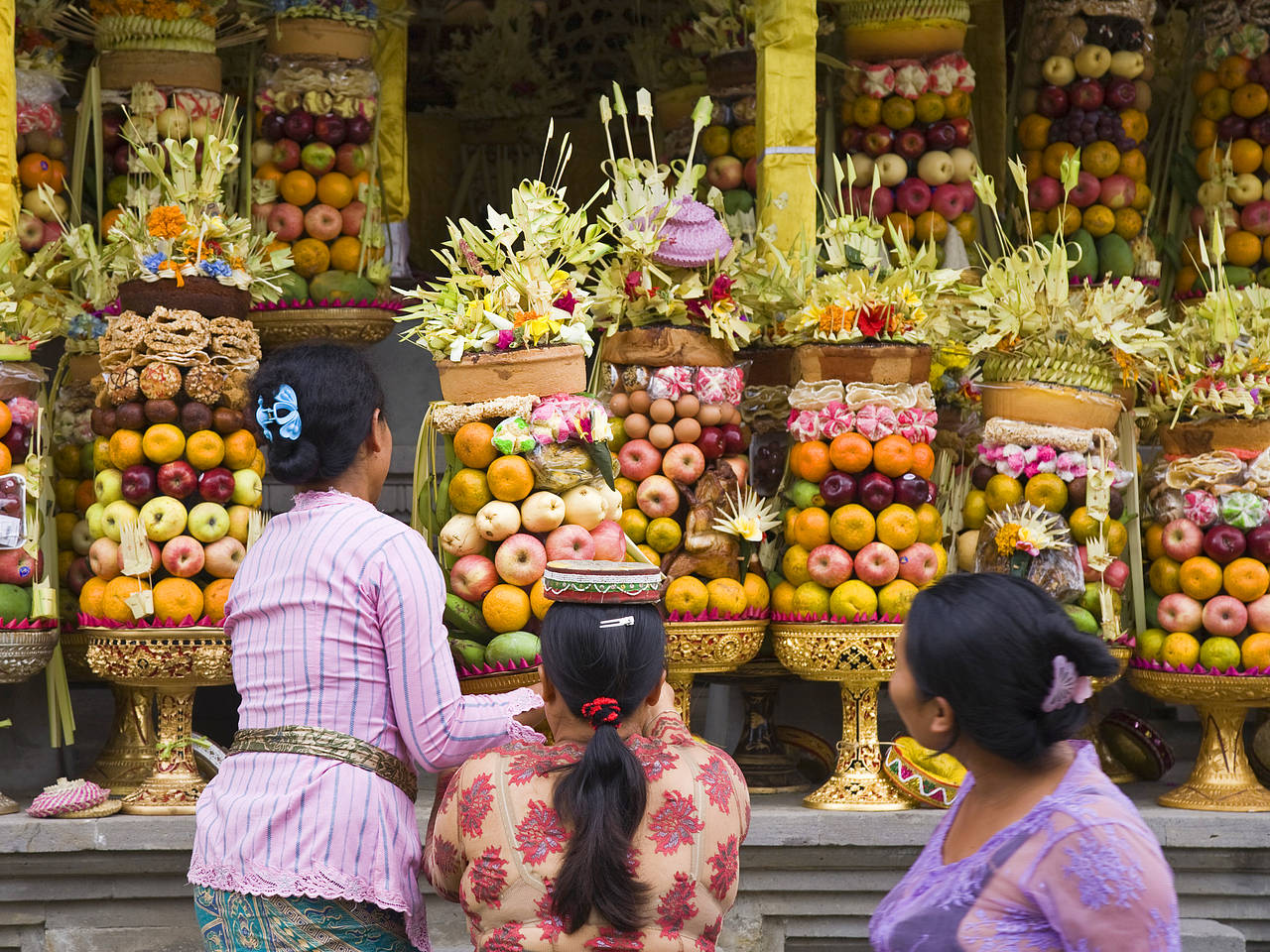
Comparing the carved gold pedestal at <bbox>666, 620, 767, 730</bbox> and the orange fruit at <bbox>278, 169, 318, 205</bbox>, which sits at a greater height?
the orange fruit at <bbox>278, 169, 318, 205</bbox>

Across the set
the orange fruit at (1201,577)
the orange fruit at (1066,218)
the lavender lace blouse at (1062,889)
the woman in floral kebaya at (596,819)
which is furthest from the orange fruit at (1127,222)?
the lavender lace blouse at (1062,889)

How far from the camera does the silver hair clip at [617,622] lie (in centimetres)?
185

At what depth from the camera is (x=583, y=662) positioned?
1.84 m

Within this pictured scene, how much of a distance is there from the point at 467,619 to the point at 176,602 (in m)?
0.92

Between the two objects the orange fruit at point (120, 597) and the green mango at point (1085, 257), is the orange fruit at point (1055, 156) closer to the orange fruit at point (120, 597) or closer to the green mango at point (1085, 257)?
the green mango at point (1085, 257)

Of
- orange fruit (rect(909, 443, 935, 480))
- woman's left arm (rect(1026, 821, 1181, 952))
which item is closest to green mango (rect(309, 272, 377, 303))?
orange fruit (rect(909, 443, 935, 480))

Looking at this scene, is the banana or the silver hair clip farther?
the banana

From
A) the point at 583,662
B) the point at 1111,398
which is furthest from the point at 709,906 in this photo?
the point at 1111,398

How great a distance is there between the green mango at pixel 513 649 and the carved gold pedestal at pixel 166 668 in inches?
36.7

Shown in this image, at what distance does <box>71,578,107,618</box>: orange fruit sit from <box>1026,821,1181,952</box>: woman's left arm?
8.72ft

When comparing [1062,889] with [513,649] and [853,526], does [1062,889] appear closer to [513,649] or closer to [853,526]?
[513,649]

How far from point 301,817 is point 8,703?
231cm

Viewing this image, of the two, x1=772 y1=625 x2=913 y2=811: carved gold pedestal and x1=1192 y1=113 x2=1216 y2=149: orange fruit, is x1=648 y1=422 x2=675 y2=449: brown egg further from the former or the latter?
x1=1192 y1=113 x2=1216 y2=149: orange fruit

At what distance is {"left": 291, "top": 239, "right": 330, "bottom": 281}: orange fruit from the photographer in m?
4.56
